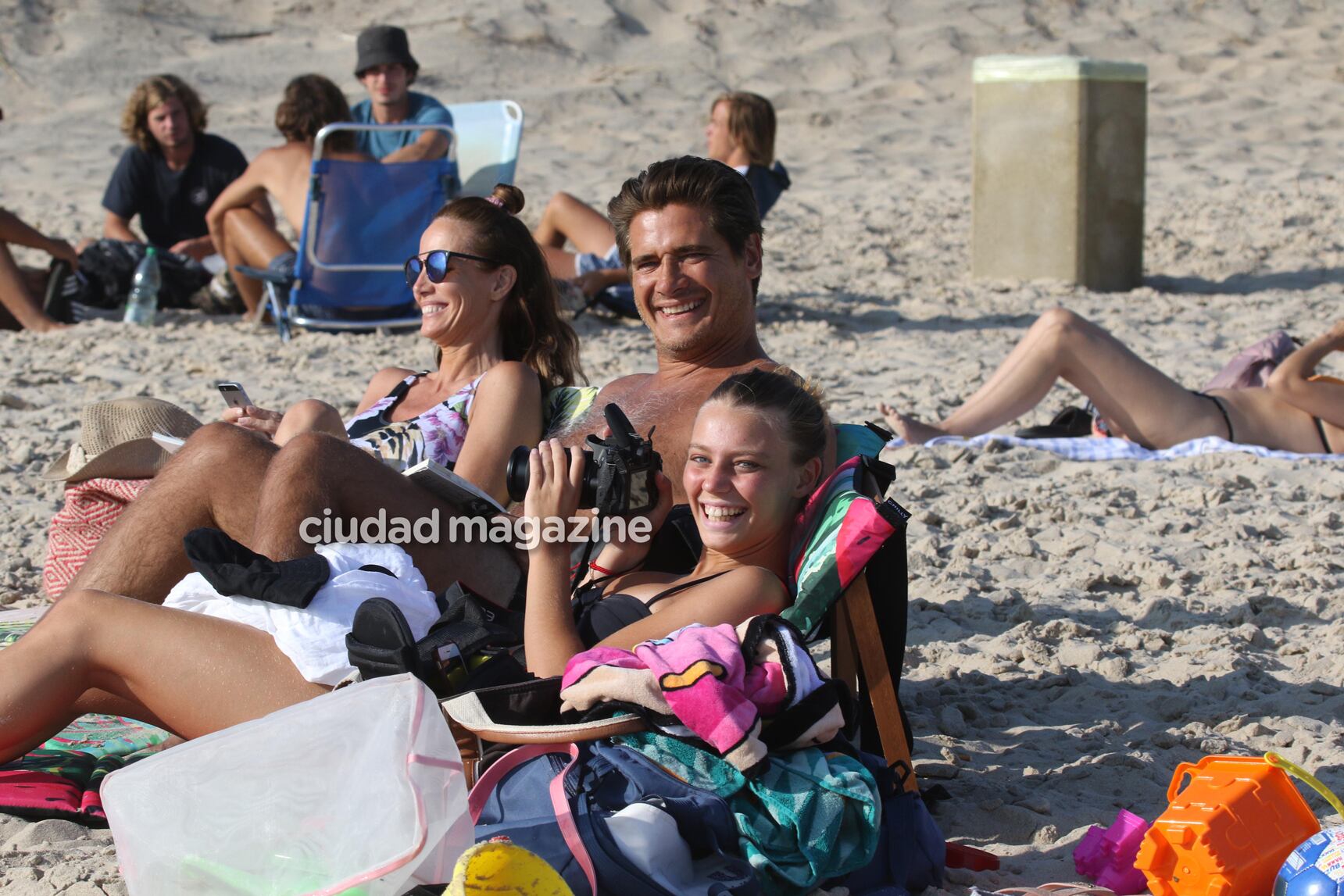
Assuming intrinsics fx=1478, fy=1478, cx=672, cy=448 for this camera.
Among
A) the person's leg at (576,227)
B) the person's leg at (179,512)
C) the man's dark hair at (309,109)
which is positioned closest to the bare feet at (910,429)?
the person's leg at (576,227)

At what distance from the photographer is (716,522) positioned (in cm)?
257

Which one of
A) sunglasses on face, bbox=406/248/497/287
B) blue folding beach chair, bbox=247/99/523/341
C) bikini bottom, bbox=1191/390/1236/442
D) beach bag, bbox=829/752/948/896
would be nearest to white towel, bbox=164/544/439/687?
beach bag, bbox=829/752/948/896

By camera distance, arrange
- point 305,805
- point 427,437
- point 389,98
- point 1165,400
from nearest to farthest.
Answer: point 305,805 → point 427,437 → point 1165,400 → point 389,98

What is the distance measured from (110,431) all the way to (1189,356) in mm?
4563

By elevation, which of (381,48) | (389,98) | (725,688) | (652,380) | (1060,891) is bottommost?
(1060,891)

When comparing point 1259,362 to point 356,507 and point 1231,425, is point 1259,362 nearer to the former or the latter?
point 1231,425

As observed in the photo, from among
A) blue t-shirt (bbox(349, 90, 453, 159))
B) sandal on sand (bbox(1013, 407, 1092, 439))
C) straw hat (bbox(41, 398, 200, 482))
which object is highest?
blue t-shirt (bbox(349, 90, 453, 159))

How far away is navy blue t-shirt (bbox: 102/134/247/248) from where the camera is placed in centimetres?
748

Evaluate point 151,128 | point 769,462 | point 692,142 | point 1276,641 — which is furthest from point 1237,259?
point 769,462

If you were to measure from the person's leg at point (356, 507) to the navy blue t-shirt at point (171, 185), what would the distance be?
503 cm

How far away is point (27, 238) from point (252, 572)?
5074 mm

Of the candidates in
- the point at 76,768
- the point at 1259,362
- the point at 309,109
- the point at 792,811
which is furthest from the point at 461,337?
the point at 309,109

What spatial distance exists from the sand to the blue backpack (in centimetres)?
49

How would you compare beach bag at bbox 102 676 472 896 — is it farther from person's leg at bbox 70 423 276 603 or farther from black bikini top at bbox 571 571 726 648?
person's leg at bbox 70 423 276 603
